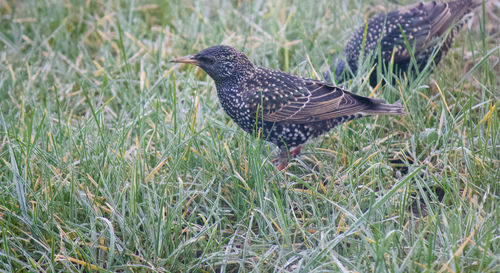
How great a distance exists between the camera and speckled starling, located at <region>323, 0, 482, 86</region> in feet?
16.1

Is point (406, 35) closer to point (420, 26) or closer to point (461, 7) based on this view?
point (420, 26)

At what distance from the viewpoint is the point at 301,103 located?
3.96 m

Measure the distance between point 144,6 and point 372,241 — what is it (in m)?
4.43

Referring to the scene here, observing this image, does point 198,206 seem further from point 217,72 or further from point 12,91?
point 12,91

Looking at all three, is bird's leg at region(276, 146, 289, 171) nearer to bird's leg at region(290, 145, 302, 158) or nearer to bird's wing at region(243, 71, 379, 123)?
bird's leg at region(290, 145, 302, 158)

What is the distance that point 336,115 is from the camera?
3898 millimetres

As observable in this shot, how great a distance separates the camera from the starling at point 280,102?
3893mm

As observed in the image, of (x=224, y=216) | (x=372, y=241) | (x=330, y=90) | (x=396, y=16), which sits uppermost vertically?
(x=396, y=16)

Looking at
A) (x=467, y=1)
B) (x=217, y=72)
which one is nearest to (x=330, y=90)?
(x=217, y=72)

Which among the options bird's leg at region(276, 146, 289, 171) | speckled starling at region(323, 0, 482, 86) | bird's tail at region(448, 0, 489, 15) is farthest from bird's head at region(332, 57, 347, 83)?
bird's tail at region(448, 0, 489, 15)

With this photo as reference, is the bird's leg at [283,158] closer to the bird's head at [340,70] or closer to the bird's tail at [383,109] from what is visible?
the bird's tail at [383,109]

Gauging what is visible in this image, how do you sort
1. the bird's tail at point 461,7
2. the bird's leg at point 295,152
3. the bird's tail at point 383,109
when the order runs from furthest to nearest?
1. the bird's tail at point 461,7
2. the bird's leg at point 295,152
3. the bird's tail at point 383,109

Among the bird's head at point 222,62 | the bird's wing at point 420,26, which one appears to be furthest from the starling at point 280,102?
the bird's wing at point 420,26

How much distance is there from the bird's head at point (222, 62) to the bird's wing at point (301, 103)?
0.57 feet
